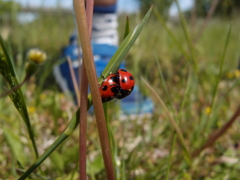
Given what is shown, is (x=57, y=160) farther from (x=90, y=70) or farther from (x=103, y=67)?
(x=103, y=67)

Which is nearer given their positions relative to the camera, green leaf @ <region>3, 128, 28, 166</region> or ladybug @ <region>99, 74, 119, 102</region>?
ladybug @ <region>99, 74, 119, 102</region>

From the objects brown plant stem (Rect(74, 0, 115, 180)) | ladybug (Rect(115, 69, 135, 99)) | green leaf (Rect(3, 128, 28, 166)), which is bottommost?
green leaf (Rect(3, 128, 28, 166))

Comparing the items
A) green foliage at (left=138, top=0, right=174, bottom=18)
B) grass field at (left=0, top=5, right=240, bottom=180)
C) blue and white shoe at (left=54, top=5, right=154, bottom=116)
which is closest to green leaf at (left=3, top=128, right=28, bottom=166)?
grass field at (left=0, top=5, right=240, bottom=180)

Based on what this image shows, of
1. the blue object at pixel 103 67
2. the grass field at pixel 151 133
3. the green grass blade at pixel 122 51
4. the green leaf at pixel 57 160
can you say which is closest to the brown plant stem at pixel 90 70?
the green grass blade at pixel 122 51

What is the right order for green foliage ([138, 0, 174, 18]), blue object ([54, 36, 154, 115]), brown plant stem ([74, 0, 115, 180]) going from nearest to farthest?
brown plant stem ([74, 0, 115, 180]) < blue object ([54, 36, 154, 115]) < green foliage ([138, 0, 174, 18])

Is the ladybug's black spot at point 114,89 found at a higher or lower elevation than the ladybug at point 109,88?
lower

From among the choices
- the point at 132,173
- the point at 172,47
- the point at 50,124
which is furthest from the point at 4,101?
the point at 172,47

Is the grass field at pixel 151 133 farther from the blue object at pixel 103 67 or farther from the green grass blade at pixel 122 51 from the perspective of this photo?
the green grass blade at pixel 122 51

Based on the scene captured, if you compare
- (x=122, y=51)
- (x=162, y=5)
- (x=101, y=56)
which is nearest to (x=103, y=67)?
(x=101, y=56)

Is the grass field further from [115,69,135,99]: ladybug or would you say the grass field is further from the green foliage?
the green foliage
